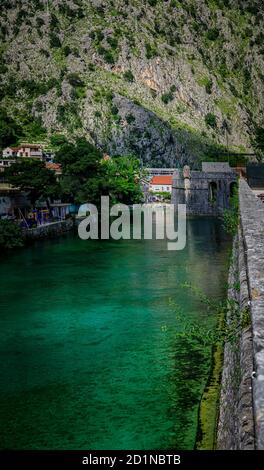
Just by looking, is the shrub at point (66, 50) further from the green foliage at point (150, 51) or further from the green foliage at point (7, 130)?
the green foliage at point (7, 130)

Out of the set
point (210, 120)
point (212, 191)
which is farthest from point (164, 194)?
point (210, 120)

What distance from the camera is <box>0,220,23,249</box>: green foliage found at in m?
50.8

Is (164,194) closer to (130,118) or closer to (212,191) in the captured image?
(130,118)

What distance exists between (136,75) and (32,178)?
105 metres

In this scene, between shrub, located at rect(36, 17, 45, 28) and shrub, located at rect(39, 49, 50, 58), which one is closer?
shrub, located at rect(39, 49, 50, 58)

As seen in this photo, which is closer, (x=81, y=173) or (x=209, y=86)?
(x=81, y=173)

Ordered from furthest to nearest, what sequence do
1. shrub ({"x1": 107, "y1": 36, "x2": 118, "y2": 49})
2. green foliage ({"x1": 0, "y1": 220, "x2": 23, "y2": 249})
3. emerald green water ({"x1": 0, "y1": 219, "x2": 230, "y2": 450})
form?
1. shrub ({"x1": 107, "y1": 36, "x2": 118, "y2": 49})
2. green foliage ({"x1": 0, "y1": 220, "x2": 23, "y2": 249})
3. emerald green water ({"x1": 0, "y1": 219, "x2": 230, "y2": 450})

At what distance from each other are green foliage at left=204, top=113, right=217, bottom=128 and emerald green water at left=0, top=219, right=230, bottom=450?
12738 centimetres

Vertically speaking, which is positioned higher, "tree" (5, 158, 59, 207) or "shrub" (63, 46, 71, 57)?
"shrub" (63, 46, 71, 57)

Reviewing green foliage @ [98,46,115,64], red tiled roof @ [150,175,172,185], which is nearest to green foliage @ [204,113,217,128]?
green foliage @ [98,46,115,64]

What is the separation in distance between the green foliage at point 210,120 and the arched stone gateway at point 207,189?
2837 inches

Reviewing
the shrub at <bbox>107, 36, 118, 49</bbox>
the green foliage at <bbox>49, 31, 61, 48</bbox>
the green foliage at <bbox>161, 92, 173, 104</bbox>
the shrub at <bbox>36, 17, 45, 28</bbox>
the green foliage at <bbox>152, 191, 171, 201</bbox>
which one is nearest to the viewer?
the green foliage at <bbox>152, 191, 171, 201</bbox>

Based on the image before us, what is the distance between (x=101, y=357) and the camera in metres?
20.2

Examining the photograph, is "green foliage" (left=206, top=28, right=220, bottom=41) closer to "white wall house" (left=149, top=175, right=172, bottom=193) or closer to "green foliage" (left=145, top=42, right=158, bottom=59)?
"green foliage" (left=145, top=42, right=158, bottom=59)
